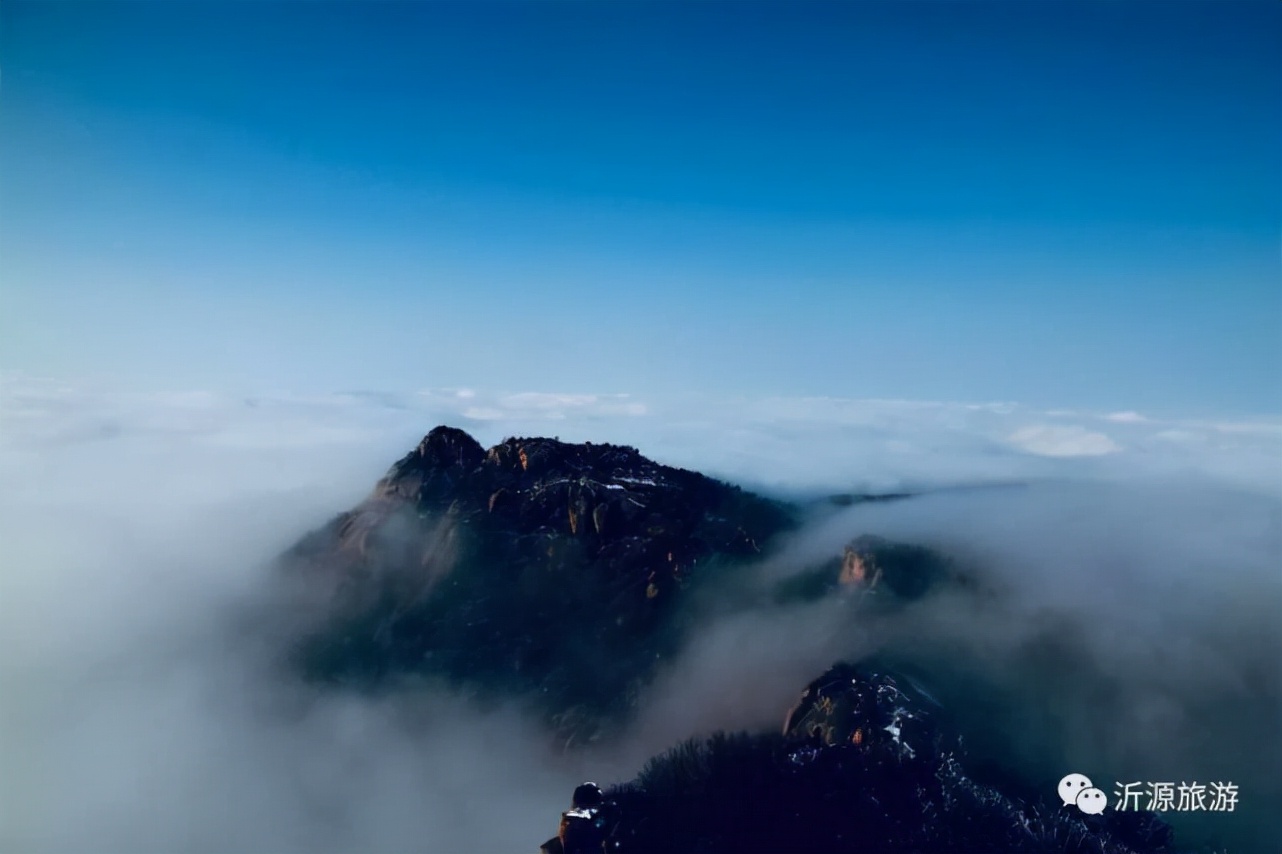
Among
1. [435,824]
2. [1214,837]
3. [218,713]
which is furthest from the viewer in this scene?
[218,713]

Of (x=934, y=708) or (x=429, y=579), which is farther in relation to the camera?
(x=429, y=579)

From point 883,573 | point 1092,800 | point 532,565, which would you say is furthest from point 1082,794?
point 532,565

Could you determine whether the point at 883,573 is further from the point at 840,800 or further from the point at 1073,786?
the point at 1073,786

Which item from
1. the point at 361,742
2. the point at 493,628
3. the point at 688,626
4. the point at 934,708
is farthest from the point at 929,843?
the point at 361,742

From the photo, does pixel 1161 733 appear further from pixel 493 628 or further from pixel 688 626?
pixel 493 628

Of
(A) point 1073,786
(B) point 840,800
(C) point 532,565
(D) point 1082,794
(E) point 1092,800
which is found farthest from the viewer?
(C) point 532,565

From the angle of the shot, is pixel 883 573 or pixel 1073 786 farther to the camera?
pixel 883 573

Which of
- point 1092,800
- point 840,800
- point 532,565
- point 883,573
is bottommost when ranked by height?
point 840,800
